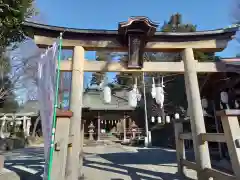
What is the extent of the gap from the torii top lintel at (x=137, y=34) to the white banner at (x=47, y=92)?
215cm

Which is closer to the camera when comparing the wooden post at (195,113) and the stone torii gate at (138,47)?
the wooden post at (195,113)

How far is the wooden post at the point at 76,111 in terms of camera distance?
14.7 ft

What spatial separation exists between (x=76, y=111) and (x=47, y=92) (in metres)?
Result: 1.69

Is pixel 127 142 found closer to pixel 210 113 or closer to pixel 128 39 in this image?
pixel 210 113

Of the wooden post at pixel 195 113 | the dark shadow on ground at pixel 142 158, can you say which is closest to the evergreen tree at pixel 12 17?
the wooden post at pixel 195 113

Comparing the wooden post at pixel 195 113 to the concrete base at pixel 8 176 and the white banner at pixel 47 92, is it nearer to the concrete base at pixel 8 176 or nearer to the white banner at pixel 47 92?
the white banner at pixel 47 92

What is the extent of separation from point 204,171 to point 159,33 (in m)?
3.85

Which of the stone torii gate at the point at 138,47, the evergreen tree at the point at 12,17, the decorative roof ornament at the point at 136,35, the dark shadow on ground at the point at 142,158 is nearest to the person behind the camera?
the stone torii gate at the point at 138,47

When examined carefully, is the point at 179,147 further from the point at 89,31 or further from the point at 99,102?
the point at 99,102

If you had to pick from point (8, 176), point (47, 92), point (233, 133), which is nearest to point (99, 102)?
point (8, 176)

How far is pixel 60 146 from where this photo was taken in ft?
11.0

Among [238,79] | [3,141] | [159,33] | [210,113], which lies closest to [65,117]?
[159,33]

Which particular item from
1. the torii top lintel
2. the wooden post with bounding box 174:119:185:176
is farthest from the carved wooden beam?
the wooden post with bounding box 174:119:185:176

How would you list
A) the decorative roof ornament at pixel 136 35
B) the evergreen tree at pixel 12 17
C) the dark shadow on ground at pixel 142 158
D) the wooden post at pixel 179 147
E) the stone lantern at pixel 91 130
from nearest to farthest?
1. the decorative roof ornament at pixel 136 35
2. the evergreen tree at pixel 12 17
3. the wooden post at pixel 179 147
4. the dark shadow on ground at pixel 142 158
5. the stone lantern at pixel 91 130
